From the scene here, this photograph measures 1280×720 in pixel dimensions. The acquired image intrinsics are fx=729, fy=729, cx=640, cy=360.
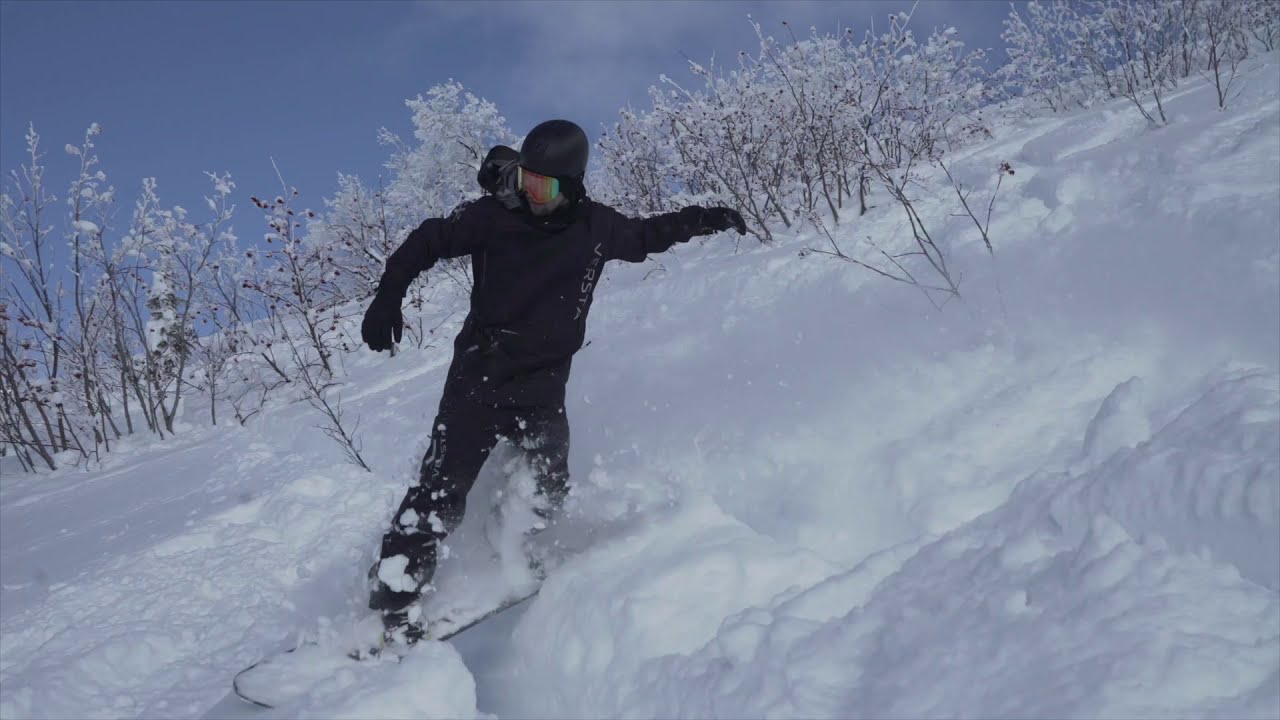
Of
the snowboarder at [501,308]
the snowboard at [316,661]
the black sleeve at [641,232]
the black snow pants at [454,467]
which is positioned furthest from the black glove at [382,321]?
the snowboard at [316,661]

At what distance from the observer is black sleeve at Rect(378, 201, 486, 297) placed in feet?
7.61

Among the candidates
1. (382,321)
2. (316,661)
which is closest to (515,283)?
(382,321)

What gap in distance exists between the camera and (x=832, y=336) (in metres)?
3.12

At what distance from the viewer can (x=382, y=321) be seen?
87.2 inches

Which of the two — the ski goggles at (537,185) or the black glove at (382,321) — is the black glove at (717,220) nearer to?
the ski goggles at (537,185)

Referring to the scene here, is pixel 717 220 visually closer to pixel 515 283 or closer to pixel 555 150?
pixel 555 150

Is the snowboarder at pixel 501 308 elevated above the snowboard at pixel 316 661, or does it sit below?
above

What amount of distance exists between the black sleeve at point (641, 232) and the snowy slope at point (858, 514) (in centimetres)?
74

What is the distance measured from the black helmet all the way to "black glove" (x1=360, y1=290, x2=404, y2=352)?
1.93 feet

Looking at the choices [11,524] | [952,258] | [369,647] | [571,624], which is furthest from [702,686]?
[11,524]

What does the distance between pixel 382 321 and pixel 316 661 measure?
982 millimetres

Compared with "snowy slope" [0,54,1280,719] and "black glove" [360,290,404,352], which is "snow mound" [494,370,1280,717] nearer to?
"snowy slope" [0,54,1280,719]

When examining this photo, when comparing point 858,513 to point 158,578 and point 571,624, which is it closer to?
point 571,624

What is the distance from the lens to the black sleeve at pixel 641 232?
98.7 inches
